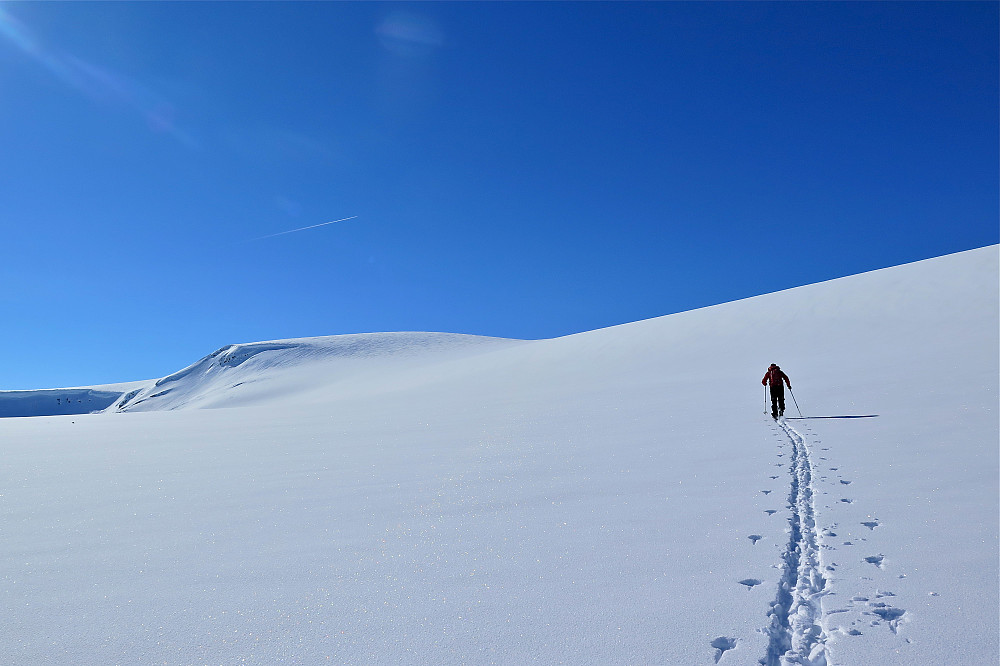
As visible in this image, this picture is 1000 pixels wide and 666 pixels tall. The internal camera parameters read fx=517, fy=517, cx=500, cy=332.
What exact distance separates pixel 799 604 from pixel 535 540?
6.97ft

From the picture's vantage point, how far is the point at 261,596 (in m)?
3.80

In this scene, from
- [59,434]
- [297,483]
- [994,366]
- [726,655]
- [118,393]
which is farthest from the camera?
[118,393]

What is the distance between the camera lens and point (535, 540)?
4703 mm

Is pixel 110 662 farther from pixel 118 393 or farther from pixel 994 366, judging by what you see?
pixel 118 393

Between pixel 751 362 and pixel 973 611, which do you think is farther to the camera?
pixel 751 362

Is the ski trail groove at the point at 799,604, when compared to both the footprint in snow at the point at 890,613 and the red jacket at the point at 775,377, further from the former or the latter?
the red jacket at the point at 775,377

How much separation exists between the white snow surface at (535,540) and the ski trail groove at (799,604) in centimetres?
2

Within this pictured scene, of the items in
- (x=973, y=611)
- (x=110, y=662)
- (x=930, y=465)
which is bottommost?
(x=110, y=662)

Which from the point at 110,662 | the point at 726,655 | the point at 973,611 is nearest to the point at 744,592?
the point at 726,655

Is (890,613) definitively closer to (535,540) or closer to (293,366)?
(535,540)

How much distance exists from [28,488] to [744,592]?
9551 millimetres

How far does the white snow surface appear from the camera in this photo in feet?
10.2

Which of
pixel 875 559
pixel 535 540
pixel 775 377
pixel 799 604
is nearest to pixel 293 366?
pixel 775 377

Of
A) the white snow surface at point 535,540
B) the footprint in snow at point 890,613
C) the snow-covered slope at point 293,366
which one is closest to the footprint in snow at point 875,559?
the white snow surface at point 535,540
